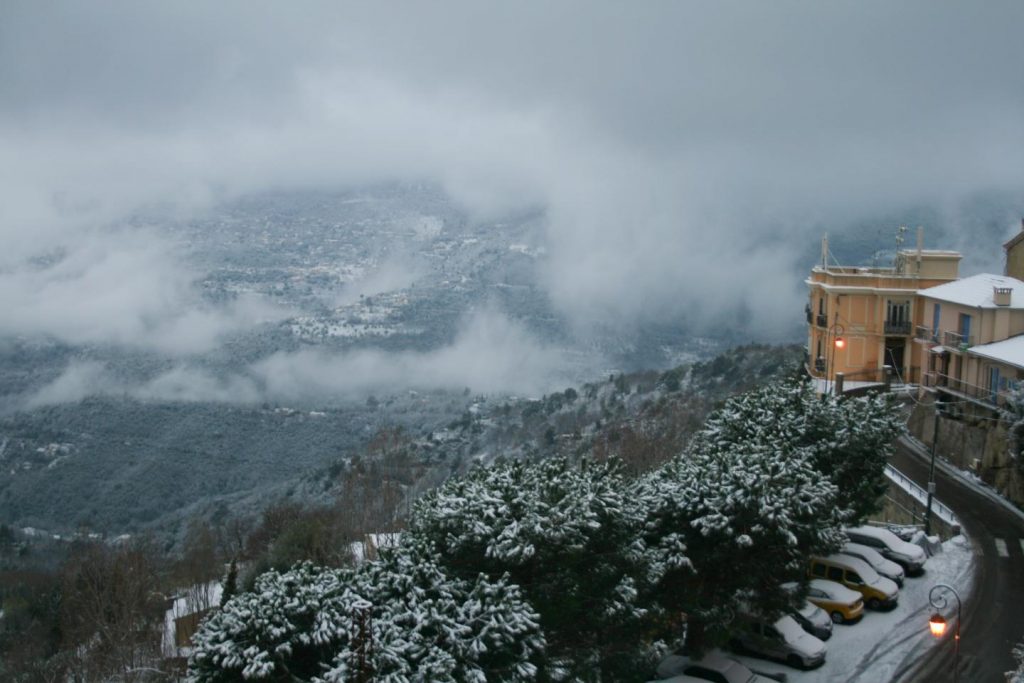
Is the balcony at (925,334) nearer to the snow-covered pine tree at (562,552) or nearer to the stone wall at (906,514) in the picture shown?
the stone wall at (906,514)

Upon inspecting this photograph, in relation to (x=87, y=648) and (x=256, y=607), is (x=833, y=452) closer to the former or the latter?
(x=256, y=607)

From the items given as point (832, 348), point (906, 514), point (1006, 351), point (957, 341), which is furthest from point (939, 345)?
point (906, 514)

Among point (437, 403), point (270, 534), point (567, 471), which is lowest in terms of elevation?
point (437, 403)

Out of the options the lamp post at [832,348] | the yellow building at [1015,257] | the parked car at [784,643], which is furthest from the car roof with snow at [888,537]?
the yellow building at [1015,257]

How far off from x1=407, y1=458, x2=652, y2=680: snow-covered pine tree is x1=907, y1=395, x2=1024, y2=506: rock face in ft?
54.7

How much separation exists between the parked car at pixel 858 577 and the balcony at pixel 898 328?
19651 mm

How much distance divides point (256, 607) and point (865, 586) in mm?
15647

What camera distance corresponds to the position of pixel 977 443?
1283 inches

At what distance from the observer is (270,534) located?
56.7 metres

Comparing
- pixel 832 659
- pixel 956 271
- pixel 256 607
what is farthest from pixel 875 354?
pixel 256 607

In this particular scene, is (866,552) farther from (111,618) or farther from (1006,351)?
(111,618)

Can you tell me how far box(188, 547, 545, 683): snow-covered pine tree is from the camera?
1352 cm

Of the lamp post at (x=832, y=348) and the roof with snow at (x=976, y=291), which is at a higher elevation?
the roof with snow at (x=976, y=291)

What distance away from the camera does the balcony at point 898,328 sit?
1604 inches
